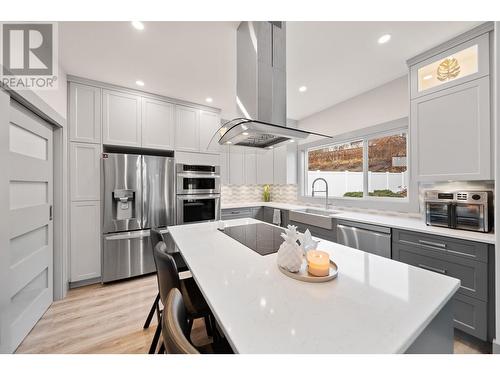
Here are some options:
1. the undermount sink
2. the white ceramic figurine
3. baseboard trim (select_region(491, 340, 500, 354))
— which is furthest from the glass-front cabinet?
the white ceramic figurine

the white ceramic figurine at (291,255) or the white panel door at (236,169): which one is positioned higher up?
the white panel door at (236,169)

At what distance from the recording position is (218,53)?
2070 millimetres

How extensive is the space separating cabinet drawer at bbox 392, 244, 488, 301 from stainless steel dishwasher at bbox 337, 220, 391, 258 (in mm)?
254

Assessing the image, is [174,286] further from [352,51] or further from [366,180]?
[366,180]

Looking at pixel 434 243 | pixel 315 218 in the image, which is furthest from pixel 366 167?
pixel 434 243

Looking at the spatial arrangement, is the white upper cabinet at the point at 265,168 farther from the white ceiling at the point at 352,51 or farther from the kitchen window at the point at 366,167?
the white ceiling at the point at 352,51

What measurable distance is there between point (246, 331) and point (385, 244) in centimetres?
211

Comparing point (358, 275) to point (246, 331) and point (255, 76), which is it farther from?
point (255, 76)

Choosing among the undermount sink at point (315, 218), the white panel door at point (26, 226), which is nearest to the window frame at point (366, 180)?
the undermount sink at point (315, 218)

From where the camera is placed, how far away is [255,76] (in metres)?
1.66

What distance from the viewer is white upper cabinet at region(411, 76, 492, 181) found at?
1694mm

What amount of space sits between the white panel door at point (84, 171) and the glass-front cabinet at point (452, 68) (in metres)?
3.79

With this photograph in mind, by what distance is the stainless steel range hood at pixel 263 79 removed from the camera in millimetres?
1603
